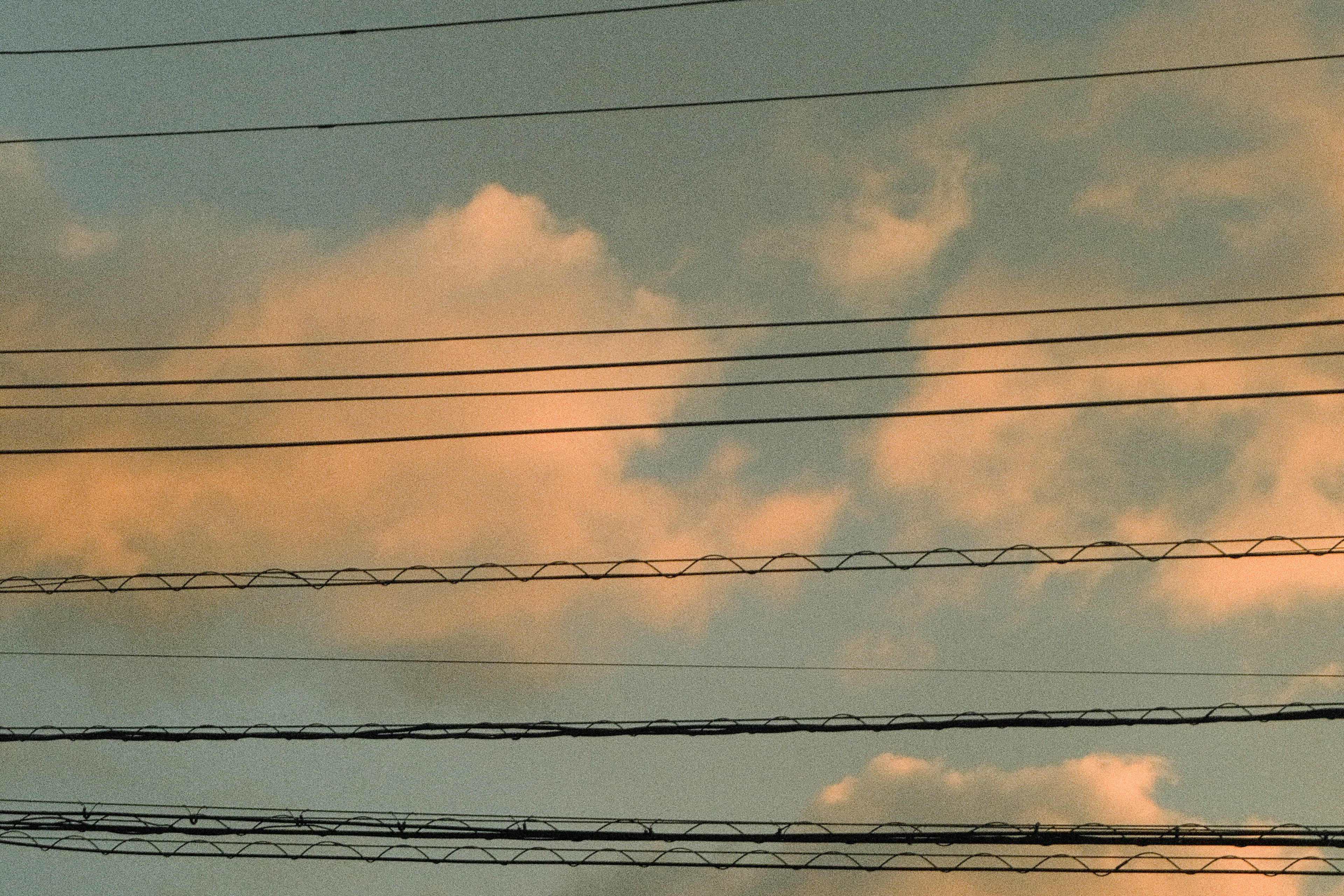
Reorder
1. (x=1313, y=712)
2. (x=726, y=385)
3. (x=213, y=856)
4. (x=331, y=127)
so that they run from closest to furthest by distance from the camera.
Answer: (x=1313, y=712) → (x=726, y=385) → (x=213, y=856) → (x=331, y=127)

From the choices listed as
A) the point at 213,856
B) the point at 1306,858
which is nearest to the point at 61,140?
the point at 213,856

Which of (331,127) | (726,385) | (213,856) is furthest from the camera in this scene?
(331,127)

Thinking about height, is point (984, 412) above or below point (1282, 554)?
above

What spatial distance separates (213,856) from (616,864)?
3.82 m

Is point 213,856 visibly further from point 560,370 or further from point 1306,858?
point 1306,858

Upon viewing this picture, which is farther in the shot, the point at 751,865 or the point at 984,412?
the point at 751,865

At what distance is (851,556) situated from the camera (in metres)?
13.3

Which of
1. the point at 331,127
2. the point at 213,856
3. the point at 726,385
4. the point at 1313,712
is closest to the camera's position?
the point at 1313,712

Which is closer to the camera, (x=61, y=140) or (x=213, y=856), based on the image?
(x=213, y=856)

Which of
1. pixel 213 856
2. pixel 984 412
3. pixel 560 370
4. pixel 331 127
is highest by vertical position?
pixel 331 127

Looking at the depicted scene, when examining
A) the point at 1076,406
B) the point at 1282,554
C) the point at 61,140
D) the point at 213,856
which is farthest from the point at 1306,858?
the point at 61,140

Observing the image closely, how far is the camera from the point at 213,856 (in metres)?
14.0

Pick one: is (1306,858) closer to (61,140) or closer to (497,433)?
(497,433)

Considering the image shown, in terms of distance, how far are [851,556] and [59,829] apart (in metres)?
8.03
